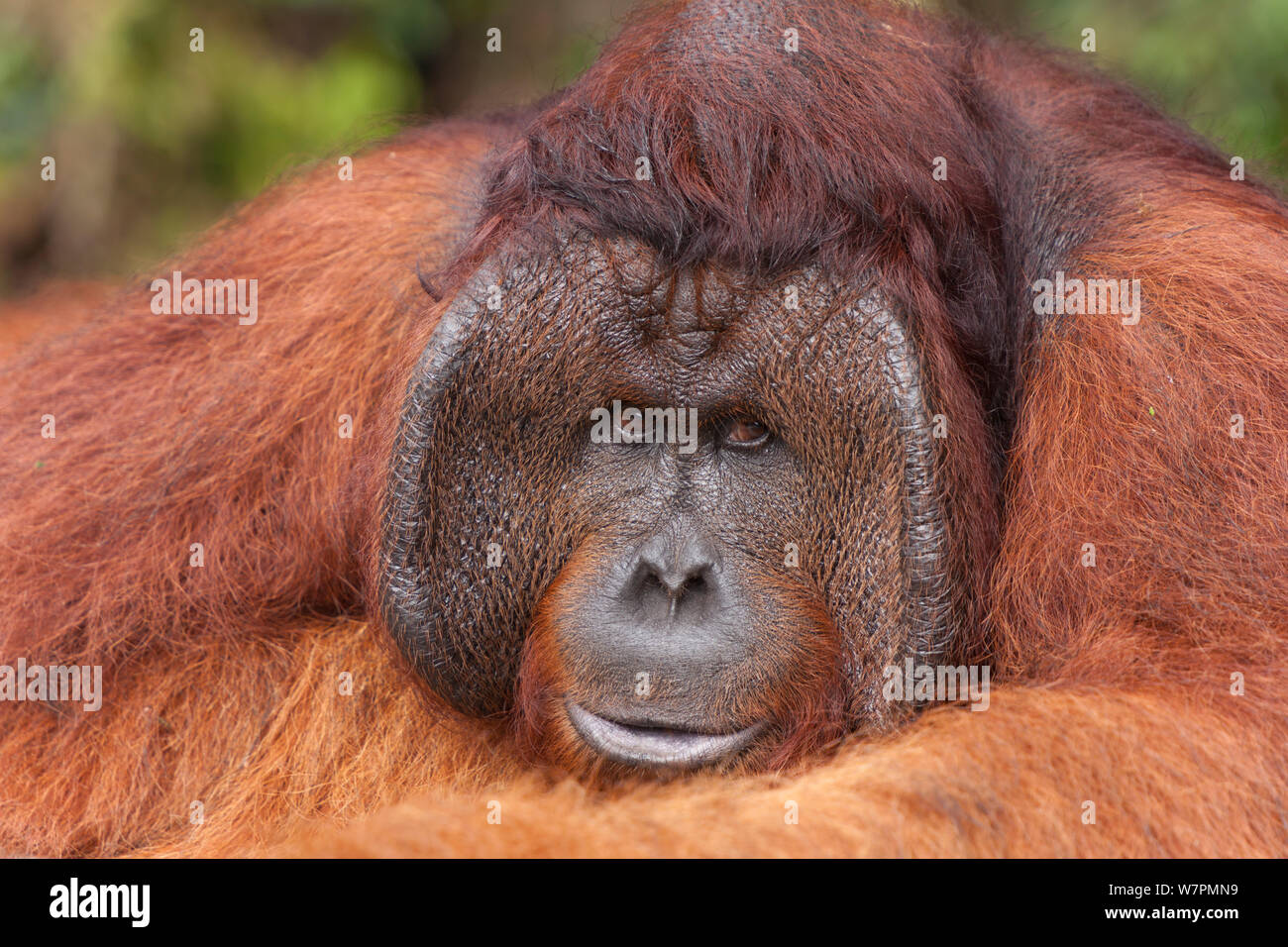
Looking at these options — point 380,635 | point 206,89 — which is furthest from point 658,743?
point 206,89

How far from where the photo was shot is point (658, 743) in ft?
8.64

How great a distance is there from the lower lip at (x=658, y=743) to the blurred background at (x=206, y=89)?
10.6ft

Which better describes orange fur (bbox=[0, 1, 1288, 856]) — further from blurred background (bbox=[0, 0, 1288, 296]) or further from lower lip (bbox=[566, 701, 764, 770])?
blurred background (bbox=[0, 0, 1288, 296])

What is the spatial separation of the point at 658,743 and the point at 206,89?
434cm

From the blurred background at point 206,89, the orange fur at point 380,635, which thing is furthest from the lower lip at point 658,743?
the blurred background at point 206,89

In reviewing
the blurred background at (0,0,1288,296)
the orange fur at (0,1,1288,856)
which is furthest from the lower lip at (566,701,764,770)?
the blurred background at (0,0,1288,296)

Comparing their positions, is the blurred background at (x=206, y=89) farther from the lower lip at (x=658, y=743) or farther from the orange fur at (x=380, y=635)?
the lower lip at (x=658, y=743)

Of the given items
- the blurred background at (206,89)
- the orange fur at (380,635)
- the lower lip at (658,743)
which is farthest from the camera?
the blurred background at (206,89)

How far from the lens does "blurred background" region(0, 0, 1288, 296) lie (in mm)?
5285

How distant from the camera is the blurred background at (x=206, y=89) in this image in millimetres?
5285

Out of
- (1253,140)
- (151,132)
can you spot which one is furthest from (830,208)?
(151,132)

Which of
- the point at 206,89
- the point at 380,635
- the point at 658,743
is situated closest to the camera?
the point at 658,743

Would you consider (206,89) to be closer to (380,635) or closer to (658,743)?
(380,635)

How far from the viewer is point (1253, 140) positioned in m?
4.90
